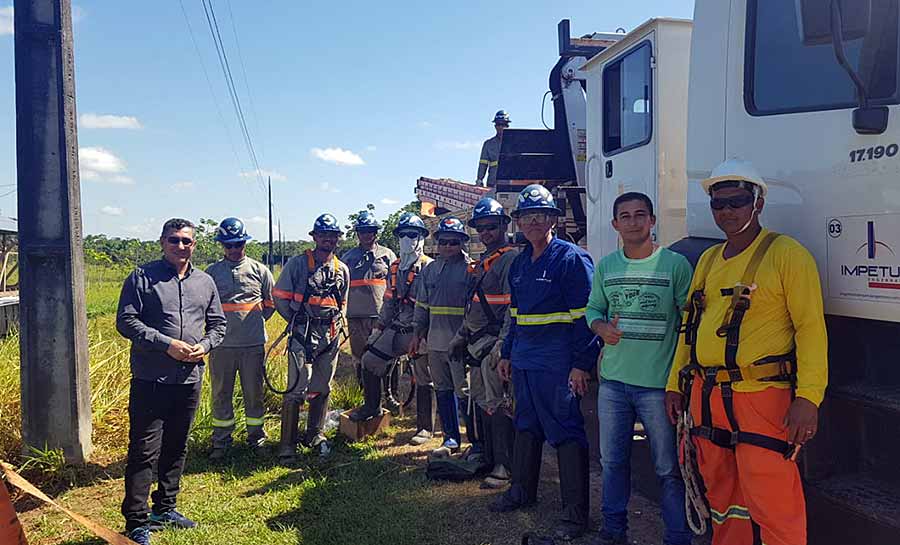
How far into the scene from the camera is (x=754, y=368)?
251 centimetres

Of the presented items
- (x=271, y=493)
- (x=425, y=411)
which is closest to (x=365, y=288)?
(x=425, y=411)

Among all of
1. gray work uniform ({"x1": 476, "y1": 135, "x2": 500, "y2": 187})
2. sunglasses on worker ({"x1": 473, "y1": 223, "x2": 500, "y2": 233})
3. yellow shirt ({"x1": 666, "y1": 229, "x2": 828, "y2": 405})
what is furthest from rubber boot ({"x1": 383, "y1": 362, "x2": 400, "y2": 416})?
yellow shirt ({"x1": 666, "y1": 229, "x2": 828, "y2": 405})

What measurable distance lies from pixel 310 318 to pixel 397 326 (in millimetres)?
882

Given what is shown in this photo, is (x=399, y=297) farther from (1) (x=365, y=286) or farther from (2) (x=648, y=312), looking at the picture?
(2) (x=648, y=312)

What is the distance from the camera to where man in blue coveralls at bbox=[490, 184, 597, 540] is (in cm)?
367

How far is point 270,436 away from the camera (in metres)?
5.93

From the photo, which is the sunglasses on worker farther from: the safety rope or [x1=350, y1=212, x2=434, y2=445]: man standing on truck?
the safety rope

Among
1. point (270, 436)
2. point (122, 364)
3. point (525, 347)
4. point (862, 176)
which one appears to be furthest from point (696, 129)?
point (122, 364)

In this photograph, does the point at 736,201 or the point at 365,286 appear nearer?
the point at 736,201

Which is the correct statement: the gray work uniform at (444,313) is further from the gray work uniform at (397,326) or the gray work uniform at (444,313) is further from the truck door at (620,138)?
the truck door at (620,138)

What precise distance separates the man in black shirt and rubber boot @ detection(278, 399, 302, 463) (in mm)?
1240

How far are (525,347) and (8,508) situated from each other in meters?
2.66

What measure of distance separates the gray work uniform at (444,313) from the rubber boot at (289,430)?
4.08ft

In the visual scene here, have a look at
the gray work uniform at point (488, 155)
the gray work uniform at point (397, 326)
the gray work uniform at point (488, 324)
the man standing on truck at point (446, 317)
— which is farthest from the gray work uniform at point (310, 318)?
the gray work uniform at point (488, 155)
